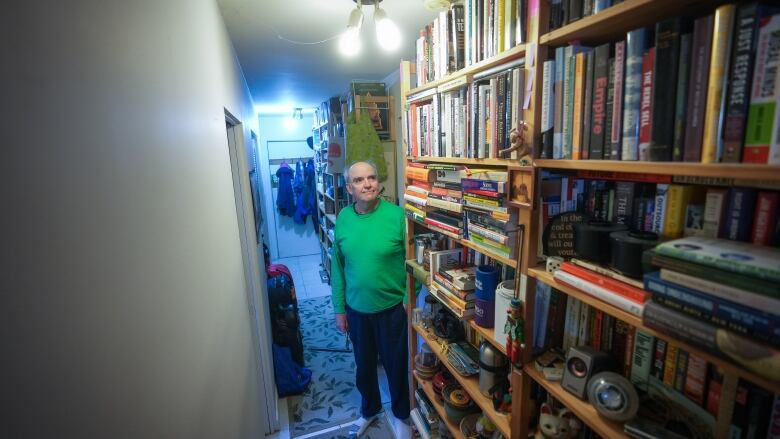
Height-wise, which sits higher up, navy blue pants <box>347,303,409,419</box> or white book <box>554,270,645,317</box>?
white book <box>554,270,645,317</box>

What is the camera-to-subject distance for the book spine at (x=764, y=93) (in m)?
0.54

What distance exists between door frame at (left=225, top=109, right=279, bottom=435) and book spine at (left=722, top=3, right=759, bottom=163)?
202cm

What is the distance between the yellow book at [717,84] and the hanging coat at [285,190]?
601cm

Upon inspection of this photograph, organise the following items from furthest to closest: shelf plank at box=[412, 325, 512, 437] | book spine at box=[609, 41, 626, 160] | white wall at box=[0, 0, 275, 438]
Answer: shelf plank at box=[412, 325, 512, 437] → book spine at box=[609, 41, 626, 160] → white wall at box=[0, 0, 275, 438]

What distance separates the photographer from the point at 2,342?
32 centimetres

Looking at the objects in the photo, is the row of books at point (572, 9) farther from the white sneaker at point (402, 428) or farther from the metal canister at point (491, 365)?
the white sneaker at point (402, 428)

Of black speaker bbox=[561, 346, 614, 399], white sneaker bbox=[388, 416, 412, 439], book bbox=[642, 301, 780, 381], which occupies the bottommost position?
white sneaker bbox=[388, 416, 412, 439]

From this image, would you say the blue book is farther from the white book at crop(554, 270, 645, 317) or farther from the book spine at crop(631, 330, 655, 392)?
the book spine at crop(631, 330, 655, 392)

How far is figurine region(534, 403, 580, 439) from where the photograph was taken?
3.27 feet

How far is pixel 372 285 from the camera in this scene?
2080mm

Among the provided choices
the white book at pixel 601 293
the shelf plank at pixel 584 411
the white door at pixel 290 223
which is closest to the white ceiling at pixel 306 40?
the white book at pixel 601 293

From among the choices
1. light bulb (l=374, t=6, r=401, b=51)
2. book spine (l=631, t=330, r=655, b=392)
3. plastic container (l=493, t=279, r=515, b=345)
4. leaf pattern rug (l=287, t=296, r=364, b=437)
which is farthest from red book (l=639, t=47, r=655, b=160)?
leaf pattern rug (l=287, t=296, r=364, b=437)

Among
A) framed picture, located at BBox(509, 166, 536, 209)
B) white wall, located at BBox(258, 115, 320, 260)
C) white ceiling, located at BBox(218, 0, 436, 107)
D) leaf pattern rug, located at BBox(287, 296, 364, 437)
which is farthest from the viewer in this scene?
white wall, located at BBox(258, 115, 320, 260)

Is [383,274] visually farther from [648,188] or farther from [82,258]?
[82,258]
